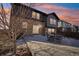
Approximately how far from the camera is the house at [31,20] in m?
2.77

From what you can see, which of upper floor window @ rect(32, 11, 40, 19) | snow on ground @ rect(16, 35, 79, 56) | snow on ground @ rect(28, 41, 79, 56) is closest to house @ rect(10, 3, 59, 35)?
upper floor window @ rect(32, 11, 40, 19)

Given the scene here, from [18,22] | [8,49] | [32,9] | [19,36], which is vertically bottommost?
[8,49]

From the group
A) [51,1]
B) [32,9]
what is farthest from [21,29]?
[51,1]

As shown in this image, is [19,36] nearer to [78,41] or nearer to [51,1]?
[51,1]

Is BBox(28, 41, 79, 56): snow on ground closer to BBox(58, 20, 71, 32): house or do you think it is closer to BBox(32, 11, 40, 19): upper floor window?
BBox(58, 20, 71, 32): house

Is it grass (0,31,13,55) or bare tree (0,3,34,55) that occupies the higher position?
bare tree (0,3,34,55)

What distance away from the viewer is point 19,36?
2.77 m

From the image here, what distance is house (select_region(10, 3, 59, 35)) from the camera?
2.77 meters

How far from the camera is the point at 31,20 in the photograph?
2.80 meters

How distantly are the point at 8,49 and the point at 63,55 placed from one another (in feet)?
3.29

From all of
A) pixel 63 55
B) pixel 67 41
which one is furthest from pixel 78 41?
pixel 63 55

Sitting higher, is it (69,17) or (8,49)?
(69,17)

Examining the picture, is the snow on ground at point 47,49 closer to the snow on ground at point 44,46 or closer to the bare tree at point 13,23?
the snow on ground at point 44,46

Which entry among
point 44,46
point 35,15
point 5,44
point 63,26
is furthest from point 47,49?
point 5,44
